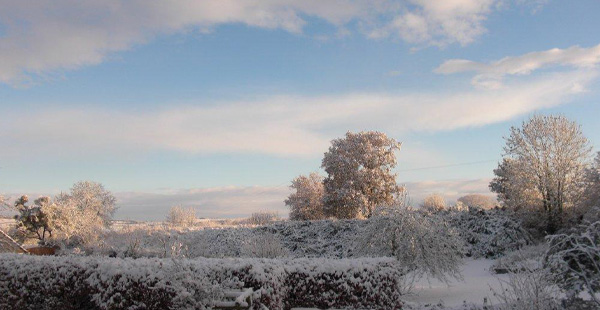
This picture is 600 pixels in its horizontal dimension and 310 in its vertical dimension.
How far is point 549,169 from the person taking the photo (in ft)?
93.6

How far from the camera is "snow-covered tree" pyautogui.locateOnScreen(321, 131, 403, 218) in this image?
36.7 m

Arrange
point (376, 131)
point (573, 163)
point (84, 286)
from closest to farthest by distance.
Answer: point (84, 286) < point (573, 163) < point (376, 131)

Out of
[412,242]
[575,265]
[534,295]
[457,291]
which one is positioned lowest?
[457,291]

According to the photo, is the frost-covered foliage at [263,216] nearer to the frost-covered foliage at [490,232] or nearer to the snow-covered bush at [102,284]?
the frost-covered foliage at [490,232]

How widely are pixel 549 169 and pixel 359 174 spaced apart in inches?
512

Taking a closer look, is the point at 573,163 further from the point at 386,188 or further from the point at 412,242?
the point at 412,242

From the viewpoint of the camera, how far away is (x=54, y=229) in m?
32.9

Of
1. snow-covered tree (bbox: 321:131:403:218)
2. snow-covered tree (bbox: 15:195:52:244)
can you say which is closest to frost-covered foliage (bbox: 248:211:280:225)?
snow-covered tree (bbox: 321:131:403:218)

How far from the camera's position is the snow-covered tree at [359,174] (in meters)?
36.7

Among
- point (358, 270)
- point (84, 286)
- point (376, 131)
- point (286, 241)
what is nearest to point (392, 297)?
point (358, 270)

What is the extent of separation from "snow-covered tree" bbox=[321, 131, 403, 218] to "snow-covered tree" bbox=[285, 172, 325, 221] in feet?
9.94

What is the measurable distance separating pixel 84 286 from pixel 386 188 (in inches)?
1114

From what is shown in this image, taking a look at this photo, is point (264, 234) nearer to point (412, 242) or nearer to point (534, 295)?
point (412, 242)

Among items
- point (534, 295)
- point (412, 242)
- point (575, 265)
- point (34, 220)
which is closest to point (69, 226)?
point (34, 220)
